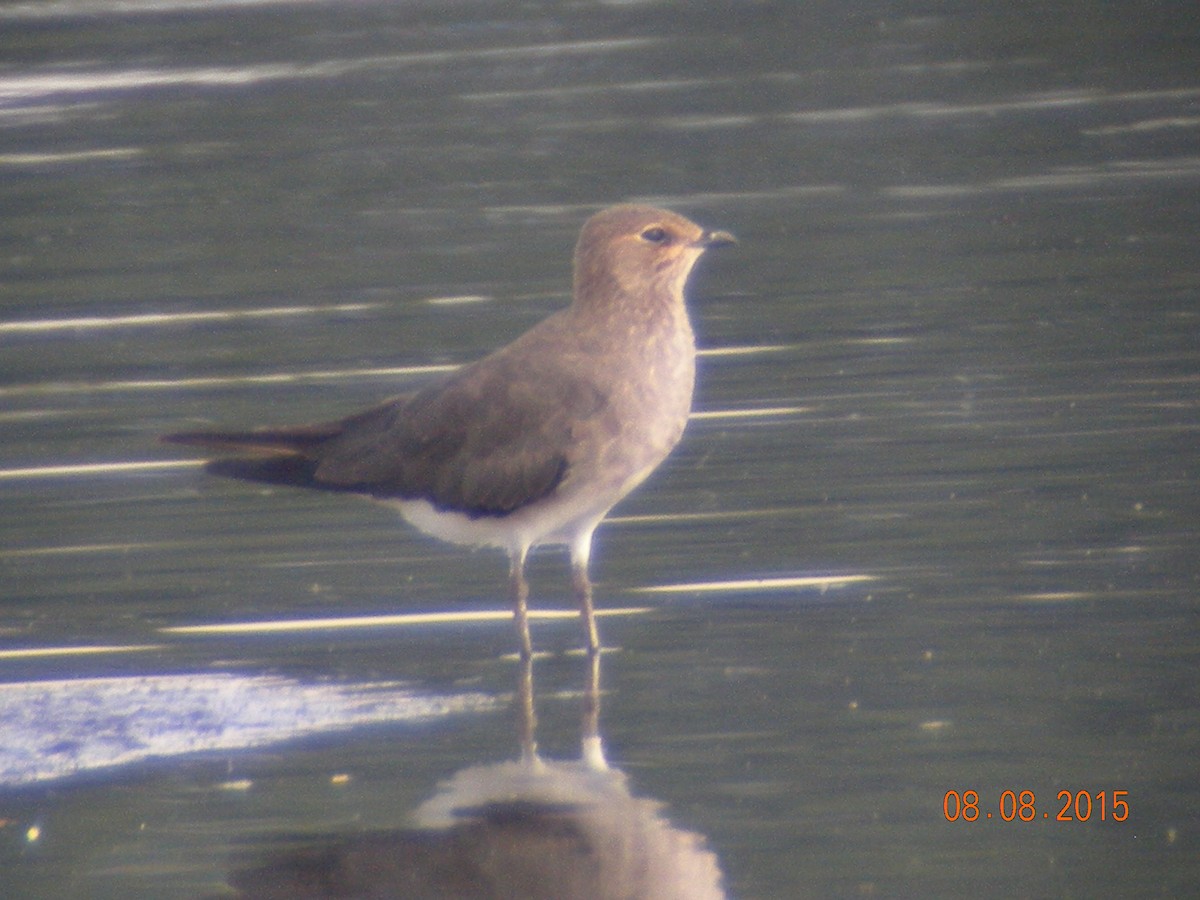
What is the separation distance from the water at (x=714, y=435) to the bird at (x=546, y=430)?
1.28 ft

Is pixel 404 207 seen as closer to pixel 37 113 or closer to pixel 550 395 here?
pixel 37 113

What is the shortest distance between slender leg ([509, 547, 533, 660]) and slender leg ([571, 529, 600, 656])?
0.60ft

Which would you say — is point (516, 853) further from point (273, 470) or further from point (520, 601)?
point (273, 470)

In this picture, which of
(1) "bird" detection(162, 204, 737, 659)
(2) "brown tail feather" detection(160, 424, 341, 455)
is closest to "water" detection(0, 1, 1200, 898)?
(1) "bird" detection(162, 204, 737, 659)

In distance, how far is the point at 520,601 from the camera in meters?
8.16

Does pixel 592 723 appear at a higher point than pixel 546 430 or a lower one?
lower

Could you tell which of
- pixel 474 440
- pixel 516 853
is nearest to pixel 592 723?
pixel 516 853

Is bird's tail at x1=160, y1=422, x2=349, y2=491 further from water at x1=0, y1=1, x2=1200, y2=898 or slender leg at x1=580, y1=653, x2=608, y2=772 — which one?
slender leg at x1=580, y1=653, x2=608, y2=772

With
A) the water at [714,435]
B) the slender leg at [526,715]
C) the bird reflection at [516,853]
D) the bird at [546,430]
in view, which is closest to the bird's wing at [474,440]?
the bird at [546,430]

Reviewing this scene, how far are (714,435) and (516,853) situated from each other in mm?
4610

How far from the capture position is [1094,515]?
910 cm

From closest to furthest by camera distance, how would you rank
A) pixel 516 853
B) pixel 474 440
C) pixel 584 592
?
pixel 516 853 < pixel 584 592 < pixel 474 440
